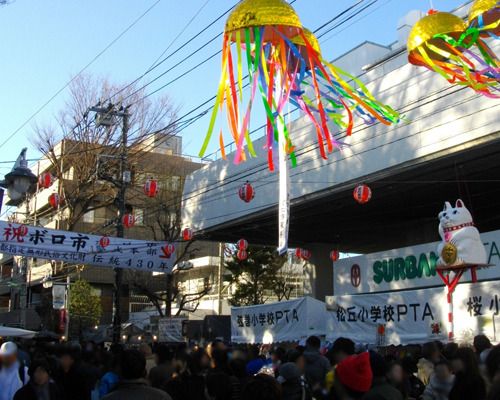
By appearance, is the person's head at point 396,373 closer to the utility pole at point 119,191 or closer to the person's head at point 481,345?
the person's head at point 481,345

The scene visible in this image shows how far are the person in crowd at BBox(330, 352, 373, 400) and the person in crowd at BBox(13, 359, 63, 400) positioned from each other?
134 inches

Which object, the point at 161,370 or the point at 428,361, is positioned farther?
the point at 428,361

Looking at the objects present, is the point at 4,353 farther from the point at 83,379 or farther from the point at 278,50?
the point at 278,50

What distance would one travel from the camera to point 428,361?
280 inches

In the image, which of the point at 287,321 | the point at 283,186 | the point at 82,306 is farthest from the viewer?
the point at 82,306

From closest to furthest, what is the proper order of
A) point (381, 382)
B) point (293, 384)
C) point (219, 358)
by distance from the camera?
point (381, 382) < point (293, 384) < point (219, 358)

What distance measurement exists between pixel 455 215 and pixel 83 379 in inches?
304

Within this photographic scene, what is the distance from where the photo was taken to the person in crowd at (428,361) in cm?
696

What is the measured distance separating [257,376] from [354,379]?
58 cm

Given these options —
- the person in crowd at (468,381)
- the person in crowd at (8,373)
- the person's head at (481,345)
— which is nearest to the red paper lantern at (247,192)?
the person's head at (481,345)

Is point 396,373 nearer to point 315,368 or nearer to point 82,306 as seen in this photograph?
Answer: point 315,368

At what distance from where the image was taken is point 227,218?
21.6 m

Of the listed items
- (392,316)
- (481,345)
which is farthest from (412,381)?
(392,316)

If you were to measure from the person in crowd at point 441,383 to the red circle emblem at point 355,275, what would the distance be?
12109 millimetres
